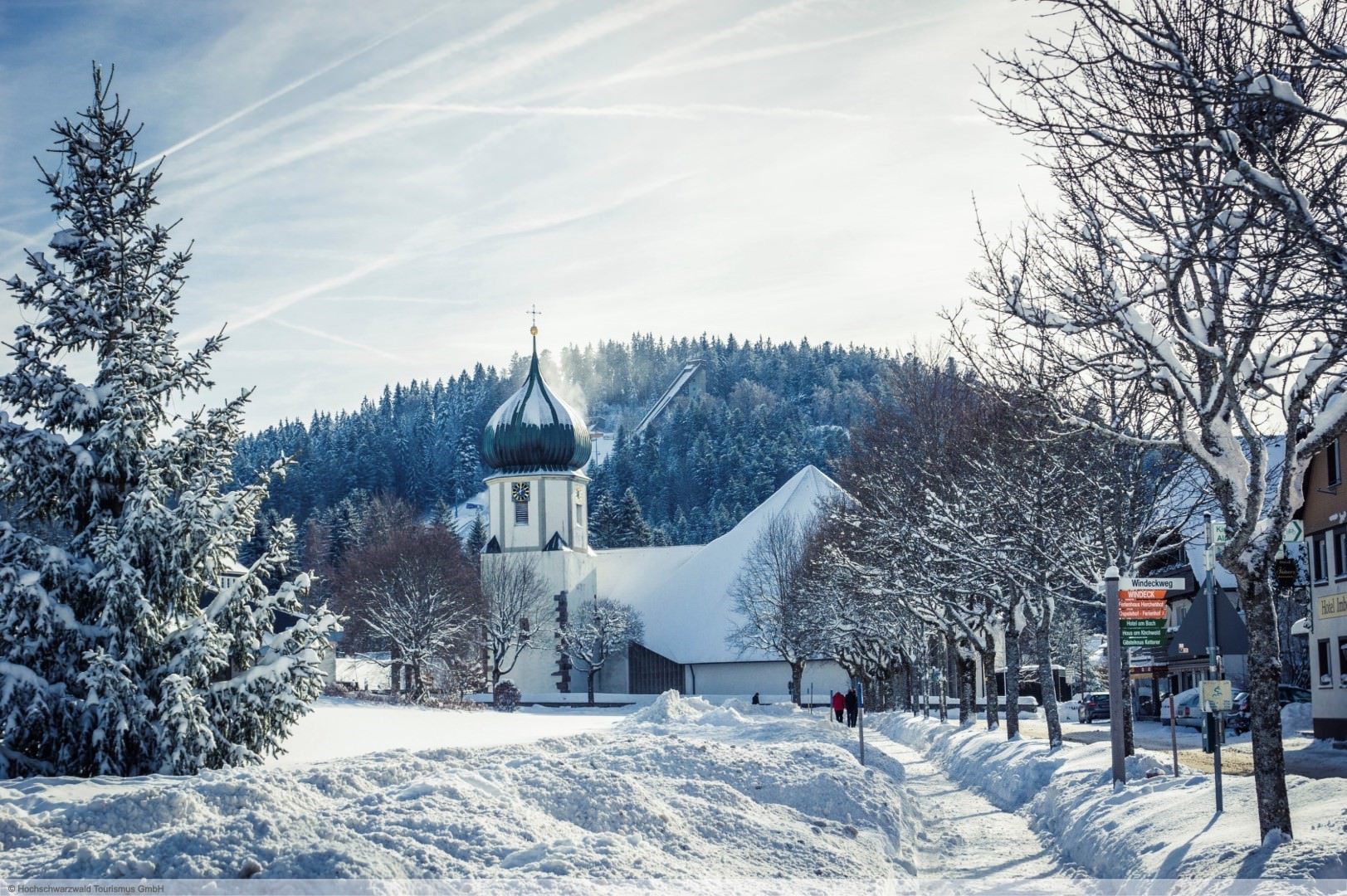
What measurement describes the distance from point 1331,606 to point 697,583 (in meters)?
61.8

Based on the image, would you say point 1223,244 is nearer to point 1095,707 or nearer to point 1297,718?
point 1297,718

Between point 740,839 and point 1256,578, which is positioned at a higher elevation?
point 1256,578

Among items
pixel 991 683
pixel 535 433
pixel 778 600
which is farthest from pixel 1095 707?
pixel 535 433

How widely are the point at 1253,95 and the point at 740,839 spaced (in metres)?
8.38

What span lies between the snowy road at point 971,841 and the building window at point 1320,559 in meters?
17.2

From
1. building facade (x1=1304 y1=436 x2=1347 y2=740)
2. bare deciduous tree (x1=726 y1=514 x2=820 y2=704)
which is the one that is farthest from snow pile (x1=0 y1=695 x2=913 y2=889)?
bare deciduous tree (x1=726 y1=514 x2=820 y2=704)

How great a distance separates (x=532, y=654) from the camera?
88188 millimetres

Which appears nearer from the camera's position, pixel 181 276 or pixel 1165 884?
pixel 1165 884

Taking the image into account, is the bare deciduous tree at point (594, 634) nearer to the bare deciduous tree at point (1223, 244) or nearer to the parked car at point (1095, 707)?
the parked car at point (1095, 707)

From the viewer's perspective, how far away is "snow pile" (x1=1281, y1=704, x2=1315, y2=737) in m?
39.7

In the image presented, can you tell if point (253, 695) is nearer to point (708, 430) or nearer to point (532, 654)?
point (532, 654)

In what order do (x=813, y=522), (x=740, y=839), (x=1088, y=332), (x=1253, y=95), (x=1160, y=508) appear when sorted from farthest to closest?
(x=813, y=522)
(x=1160, y=508)
(x=1088, y=332)
(x=740, y=839)
(x=1253, y=95)

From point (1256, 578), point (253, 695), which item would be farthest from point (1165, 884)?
point (253, 695)

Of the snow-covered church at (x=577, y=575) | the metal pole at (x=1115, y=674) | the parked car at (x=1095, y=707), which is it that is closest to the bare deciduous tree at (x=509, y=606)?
the snow-covered church at (x=577, y=575)
